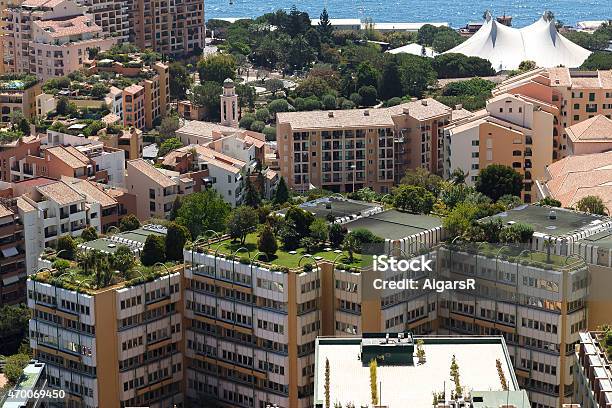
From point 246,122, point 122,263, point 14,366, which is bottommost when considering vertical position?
point 14,366

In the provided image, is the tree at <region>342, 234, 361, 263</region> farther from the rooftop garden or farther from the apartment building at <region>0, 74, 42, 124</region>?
the rooftop garden

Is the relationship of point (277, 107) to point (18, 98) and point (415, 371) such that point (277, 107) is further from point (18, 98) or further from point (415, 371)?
point (415, 371)

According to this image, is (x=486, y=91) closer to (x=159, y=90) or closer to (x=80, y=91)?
(x=159, y=90)

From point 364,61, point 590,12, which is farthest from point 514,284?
point 590,12

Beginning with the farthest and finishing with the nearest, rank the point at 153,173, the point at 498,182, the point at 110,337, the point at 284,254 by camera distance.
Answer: the point at 153,173 < the point at 498,182 < the point at 284,254 < the point at 110,337

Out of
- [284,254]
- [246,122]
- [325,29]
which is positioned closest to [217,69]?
[246,122]

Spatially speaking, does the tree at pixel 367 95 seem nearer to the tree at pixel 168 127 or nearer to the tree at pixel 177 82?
the tree at pixel 177 82

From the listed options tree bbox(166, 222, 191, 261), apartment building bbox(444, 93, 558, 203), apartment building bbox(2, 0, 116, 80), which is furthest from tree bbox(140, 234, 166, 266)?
apartment building bbox(2, 0, 116, 80)
